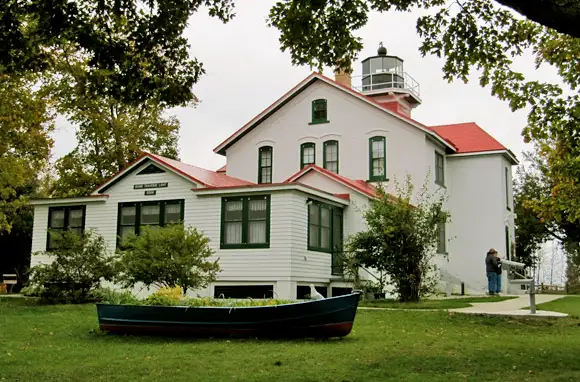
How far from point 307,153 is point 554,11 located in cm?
2336

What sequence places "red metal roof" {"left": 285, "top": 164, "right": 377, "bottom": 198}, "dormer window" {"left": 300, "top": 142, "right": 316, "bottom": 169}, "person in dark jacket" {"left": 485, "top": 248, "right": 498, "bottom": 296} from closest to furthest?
"red metal roof" {"left": 285, "top": 164, "right": 377, "bottom": 198}, "person in dark jacket" {"left": 485, "top": 248, "right": 498, "bottom": 296}, "dormer window" {"left": 300, "top": 142, "right": 316, "bottom": 169}

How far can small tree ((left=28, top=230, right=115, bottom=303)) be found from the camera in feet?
71.3

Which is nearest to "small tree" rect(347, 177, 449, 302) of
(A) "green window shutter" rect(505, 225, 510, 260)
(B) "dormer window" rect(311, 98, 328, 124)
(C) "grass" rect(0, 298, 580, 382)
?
(C) "grass" rect(0, 298, 580, 382)

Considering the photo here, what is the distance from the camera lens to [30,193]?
40531 millimetres

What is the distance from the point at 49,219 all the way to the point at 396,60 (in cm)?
2009

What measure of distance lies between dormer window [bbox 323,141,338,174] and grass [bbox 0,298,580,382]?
15389 mm

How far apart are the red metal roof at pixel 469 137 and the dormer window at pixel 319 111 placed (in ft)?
21.8

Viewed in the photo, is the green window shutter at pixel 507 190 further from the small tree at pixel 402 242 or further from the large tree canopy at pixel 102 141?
the large tree canopy at pixel 102 141

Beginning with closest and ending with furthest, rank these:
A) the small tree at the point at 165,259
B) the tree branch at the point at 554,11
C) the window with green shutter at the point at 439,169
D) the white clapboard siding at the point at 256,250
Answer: the tree branch at the point at 554,11, the small tree at the point at 165,259, the white clapboard siding at the point at 256,250, the window with green shutter at the point at 439,169

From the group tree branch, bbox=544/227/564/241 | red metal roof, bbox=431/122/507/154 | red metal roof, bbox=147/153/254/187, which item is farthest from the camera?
tree branch, bbox=544/227/564/241

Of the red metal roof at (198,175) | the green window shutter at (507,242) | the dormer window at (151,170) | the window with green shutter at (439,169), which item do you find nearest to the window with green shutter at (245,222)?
the red metal roof at (198,175)

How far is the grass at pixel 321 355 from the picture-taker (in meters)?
8.93

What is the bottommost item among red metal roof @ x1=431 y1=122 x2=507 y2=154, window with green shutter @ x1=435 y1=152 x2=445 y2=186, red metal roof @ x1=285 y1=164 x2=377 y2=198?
red metal roof @ x1=285 y1=164 x2=377 y2=198

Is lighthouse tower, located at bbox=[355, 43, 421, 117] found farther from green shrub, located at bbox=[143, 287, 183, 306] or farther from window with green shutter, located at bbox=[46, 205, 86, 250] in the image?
green shrub, located at bbox=[143, 287, 183, 306]
